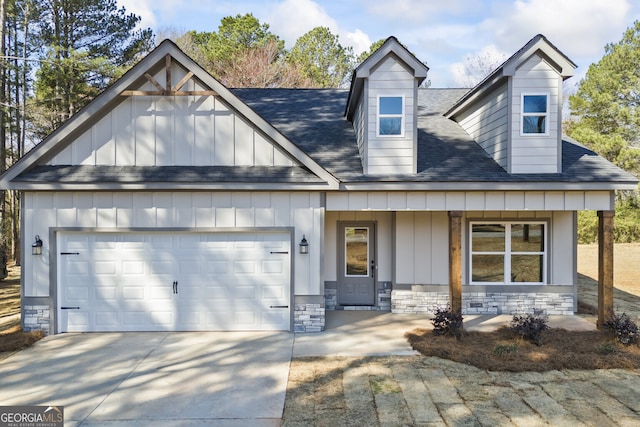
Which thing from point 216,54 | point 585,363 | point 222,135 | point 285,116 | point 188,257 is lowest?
point 585,363

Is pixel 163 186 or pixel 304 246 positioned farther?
pixel 304 246

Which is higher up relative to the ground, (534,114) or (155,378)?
(534,114)

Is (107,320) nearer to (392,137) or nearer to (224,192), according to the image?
(224,192)

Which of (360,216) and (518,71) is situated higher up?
(518,71)

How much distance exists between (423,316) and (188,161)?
6394 mm

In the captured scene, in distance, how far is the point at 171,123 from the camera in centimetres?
858

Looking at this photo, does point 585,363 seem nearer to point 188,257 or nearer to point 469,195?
point 469,195

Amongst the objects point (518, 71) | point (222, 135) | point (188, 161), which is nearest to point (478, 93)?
point (518, 71)

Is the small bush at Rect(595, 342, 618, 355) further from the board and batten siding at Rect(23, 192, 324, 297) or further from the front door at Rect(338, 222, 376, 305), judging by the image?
the board and batten siding at Rect(23, 192, 324, 297)

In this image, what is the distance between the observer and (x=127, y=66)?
64.0 feet

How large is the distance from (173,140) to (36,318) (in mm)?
4533

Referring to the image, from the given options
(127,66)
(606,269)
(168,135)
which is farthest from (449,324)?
(127,66)

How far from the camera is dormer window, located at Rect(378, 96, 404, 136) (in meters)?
9.16

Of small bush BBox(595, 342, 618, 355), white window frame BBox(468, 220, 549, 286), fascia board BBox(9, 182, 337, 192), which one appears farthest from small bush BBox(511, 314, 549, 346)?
fascia board BBox(9, 182, 337, 192)
